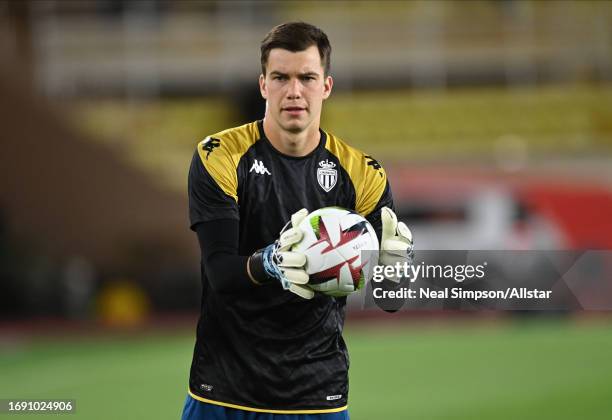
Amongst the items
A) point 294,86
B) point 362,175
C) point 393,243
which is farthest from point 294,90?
point 393,243

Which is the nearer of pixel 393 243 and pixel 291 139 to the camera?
pixel 393 243

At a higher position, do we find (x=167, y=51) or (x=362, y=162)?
(x=167, y=51)

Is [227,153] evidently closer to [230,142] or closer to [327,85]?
[230,142]

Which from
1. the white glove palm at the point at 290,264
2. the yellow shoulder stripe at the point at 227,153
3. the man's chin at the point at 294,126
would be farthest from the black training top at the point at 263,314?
the white glove palm at the point at 290,264

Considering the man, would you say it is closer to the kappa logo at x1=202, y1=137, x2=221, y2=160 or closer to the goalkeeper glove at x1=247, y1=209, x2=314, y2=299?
the kappa logo at x1=202, y1=137, x2=221, y2=160

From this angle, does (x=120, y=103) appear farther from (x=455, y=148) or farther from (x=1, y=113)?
(x=455, y=148)

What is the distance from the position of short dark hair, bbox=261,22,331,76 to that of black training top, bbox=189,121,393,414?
16.3 inches

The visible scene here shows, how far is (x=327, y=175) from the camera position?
A: 467cm

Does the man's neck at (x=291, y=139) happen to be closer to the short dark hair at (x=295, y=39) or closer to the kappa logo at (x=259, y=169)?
the kappa logo at (x=259, y=169)

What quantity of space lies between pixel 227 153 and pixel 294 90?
394 mm

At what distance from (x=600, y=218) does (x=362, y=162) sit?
17.5 meters

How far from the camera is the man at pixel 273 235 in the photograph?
14.6ft

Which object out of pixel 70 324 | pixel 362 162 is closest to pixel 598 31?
pixel 70 324

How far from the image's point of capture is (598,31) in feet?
81.3
